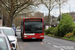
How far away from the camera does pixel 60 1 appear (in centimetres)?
4481

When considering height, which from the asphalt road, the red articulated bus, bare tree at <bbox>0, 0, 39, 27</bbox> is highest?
bare tree at <bbox>0, 0, 39, 27</bbox>

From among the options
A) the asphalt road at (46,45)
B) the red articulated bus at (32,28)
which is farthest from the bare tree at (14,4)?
the asphalt road at (46,45)

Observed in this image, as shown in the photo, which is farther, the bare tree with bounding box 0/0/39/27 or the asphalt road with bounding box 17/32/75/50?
the bare tree with bounding box 0/0/39/27

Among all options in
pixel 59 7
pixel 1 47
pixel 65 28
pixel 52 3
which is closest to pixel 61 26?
pixel 65 28

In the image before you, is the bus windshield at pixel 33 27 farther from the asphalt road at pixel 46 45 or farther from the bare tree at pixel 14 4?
the bare tree at pixel 14 4

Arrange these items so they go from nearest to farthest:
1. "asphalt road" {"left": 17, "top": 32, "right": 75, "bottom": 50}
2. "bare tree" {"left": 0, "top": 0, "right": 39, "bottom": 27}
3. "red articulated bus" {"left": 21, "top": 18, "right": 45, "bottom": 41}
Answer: "asphalt road" {"left": 17, "top": 32, "right": 75, "bottom": 50}
"red articulated bus" {"left": 21, "top": 18, "right": 45, "bottom": 41}
"bare tree" {"left": 0, "top": 0, "right": 39, "bottom": 27}

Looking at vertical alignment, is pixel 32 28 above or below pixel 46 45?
above

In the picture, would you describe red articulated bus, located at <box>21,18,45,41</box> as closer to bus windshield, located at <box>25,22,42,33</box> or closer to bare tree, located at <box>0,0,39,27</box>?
bus windshield, located at <box>25,22,42,33</box>

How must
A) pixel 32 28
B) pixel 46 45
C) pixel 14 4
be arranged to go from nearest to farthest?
pixel 46 45 < pixel 32 28 < pixel 14 4

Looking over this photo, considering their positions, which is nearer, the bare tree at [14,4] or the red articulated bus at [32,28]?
the red articulated bus at [32,28]

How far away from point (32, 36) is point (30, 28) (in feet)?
3.31

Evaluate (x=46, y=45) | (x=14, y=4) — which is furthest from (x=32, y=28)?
(x=14, y=4)

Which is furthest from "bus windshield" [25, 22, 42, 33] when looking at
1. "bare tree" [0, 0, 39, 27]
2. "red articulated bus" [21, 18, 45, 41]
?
"bare tree" [0, 0, 39, 27]

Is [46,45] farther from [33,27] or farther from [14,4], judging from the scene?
[14,4]
